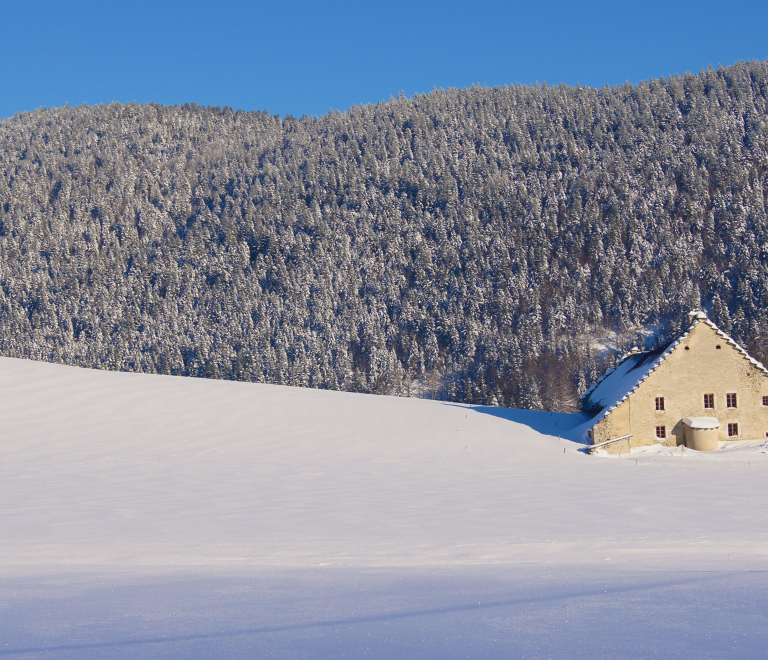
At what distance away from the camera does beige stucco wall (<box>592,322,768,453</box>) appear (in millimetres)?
36000

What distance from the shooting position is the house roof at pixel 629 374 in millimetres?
36500

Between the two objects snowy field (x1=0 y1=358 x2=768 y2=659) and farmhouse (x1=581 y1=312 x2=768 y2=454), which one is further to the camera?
farmhouse (x1=581 y1=312 x2=768 y2=454)

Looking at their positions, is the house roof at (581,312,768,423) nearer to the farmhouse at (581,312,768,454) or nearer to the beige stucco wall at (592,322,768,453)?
the farmhouse at (581,312,768,454)

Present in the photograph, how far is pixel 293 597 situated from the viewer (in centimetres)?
951

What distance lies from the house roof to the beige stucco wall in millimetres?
236

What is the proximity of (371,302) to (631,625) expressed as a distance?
17715cm

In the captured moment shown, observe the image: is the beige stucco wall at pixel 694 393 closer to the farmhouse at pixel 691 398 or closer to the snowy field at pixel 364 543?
the farmhouse at pixel 691 398

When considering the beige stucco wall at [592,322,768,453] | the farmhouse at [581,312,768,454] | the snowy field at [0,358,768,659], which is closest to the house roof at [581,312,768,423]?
the farmhouse at [581,312,768,454]

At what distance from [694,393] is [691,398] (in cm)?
34

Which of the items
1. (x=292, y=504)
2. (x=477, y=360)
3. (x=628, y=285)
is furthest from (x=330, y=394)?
(x=628, y=285)

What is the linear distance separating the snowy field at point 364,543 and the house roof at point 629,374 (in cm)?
381

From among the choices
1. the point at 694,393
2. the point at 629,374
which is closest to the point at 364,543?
the point at 694,393

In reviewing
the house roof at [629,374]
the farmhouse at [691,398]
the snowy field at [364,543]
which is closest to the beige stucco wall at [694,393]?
the farmhouse at [691,398]

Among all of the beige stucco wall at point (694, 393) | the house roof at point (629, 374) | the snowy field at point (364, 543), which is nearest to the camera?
the snowy field at point (364, 543)
